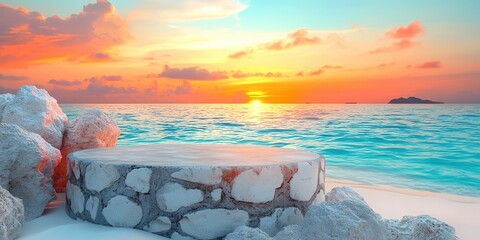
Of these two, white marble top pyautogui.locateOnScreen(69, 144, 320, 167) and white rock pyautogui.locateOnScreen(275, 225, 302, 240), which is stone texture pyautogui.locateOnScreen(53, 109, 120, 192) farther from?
white rock pyautogui.locateOnScreen(275, 225, 302, 240)

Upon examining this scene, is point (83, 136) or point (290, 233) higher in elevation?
point (83, 136)

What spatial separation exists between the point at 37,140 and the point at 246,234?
7.67ft

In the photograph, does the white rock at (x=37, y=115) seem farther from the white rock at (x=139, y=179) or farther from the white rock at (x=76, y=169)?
the white rock at (x=139, y=179)

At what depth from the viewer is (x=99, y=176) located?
152 inches

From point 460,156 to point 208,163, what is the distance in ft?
43.0

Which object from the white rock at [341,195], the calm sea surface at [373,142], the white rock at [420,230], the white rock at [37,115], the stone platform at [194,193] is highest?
the white rock at [37,115]

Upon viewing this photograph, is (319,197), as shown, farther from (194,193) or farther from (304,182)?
(194,193)

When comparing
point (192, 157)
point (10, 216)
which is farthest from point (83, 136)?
point (10, 216)

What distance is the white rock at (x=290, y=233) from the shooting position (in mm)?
3510

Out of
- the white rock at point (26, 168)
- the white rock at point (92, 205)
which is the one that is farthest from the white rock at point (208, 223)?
the white rock at point (26, 168)

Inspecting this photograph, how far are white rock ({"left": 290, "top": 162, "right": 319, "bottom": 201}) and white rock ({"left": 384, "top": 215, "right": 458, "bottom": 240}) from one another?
74cm

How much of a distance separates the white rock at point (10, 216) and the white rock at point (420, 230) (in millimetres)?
3022

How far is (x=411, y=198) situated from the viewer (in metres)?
7.08

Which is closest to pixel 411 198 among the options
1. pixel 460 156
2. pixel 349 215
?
pixel 349 215
